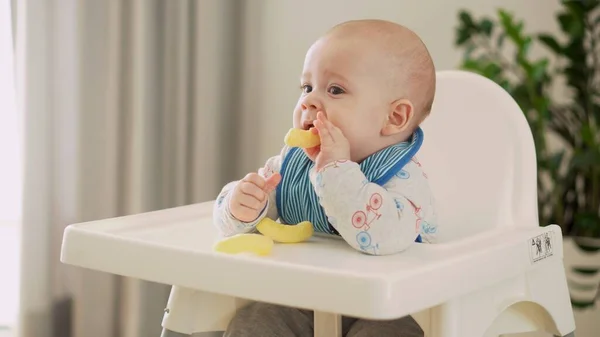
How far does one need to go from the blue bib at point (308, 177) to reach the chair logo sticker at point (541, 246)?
165 mm

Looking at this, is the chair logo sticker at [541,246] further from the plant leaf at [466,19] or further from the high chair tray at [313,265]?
the plant leaf at [466,19]

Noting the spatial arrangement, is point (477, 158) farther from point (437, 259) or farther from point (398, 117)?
point (437, 259)

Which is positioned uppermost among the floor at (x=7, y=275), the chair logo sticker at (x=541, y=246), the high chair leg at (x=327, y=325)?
the chair logo sticker at (x=541, y=246)

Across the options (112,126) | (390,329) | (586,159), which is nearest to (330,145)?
(390,329)

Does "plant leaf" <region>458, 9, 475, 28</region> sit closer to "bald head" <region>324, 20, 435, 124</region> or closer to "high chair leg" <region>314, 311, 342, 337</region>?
"bald head" <region>324, 20, 435, 124</region>

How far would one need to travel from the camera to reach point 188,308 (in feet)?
3.34

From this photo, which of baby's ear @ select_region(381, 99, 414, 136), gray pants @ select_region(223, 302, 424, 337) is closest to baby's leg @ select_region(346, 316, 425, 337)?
gray pants @ select_region(223, 302, 424, 337)

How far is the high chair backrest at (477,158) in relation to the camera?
1.14 metres

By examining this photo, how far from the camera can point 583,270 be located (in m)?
1.64

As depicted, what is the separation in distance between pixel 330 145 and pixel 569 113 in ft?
3.42

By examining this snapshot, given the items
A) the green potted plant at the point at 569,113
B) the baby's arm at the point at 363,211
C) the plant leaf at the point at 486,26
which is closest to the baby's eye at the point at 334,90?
the baby's arm at the point at 363,211

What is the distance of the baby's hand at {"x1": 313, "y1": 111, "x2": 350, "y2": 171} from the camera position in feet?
2.98

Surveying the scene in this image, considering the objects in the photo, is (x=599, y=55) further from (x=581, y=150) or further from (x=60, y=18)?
(x=60, y=18)

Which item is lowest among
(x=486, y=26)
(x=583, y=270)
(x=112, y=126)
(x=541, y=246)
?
(x=583, y=270)
